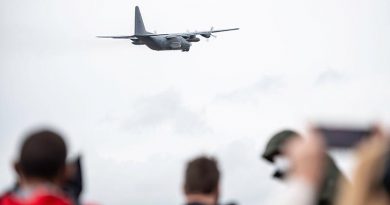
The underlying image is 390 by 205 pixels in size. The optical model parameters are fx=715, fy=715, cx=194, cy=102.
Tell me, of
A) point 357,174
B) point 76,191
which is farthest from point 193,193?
point 357,174

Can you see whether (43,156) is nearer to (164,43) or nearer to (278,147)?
(278,147)

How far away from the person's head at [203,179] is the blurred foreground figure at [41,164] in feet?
3.29

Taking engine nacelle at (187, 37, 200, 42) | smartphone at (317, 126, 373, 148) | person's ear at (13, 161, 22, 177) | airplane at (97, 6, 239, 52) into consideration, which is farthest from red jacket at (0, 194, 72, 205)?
engine nacelle at (187, 37, 200, 42)

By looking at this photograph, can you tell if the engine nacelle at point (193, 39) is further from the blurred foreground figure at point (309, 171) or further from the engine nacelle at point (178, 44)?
the blurred foreground figure at point (309, 171)

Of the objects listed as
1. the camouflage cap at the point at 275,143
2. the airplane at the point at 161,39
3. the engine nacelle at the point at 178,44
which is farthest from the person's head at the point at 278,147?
the engine nacelle at the point at 178,44

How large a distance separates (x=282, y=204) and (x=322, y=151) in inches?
12.8

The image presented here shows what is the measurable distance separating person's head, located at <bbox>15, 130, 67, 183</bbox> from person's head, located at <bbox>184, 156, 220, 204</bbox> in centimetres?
103

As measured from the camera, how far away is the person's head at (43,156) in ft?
13.9

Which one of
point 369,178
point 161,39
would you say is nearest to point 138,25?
point 161,39

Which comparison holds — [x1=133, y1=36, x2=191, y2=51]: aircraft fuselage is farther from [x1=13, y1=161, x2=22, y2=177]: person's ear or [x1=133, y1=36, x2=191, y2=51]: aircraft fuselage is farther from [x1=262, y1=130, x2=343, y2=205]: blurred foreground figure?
[x1=262, y1=130, x2=343, y2=205]: blurred foreground figure

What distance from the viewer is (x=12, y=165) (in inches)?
190

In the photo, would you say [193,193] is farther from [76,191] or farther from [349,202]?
[349,202]

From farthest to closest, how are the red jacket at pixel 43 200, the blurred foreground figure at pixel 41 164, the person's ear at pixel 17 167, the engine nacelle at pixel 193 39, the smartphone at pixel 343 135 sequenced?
the engine nacelle at pixel 193 39
the person's ear at pixel 17 167
the blurred foreground figure at pixel 41 164
the red jacket at pixel 43 200
the smartphone at pixel 343 135

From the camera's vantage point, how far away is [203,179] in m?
4.93
